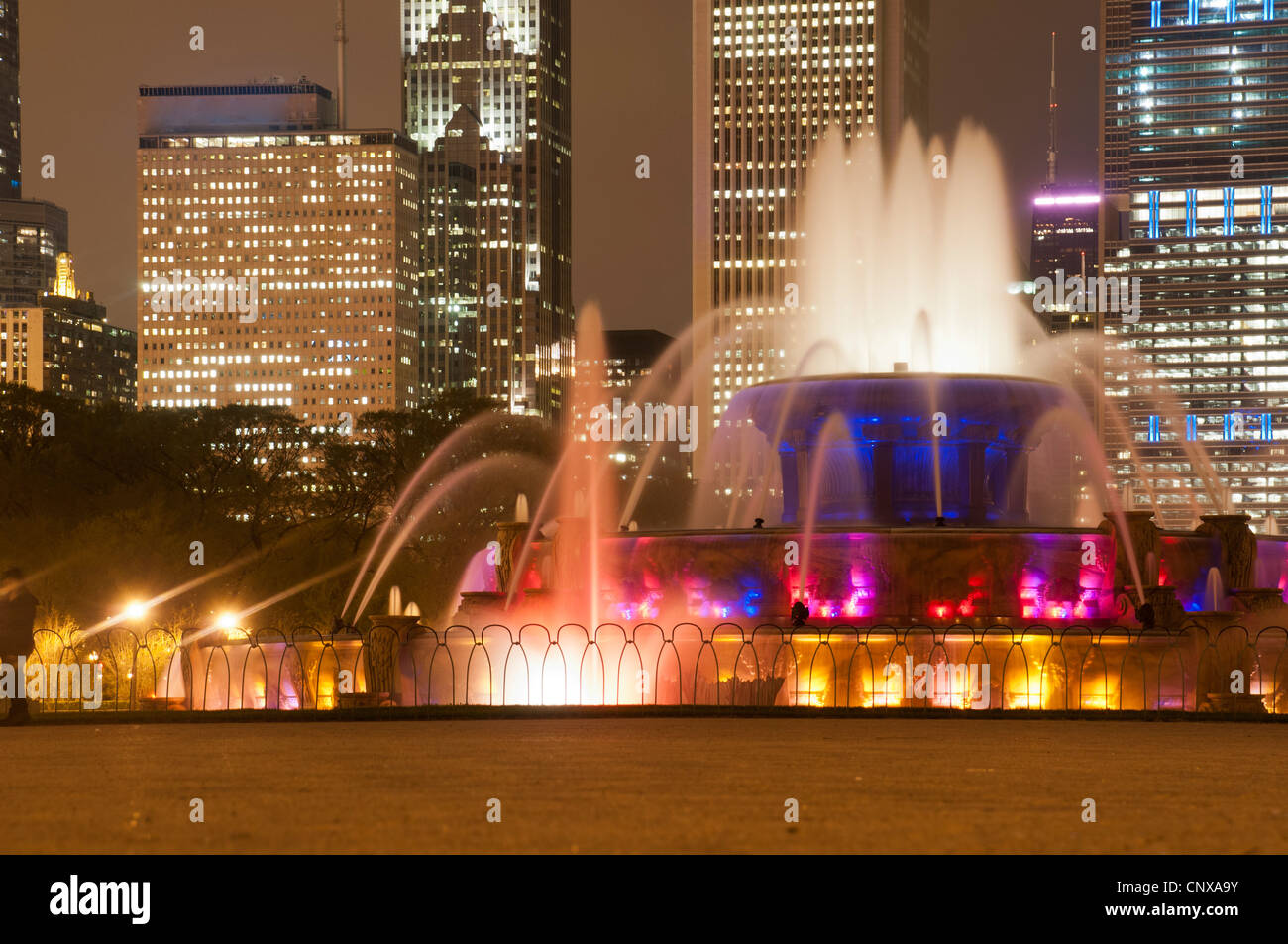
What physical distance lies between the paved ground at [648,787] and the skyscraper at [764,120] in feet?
467

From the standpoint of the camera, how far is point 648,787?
12.9 metres

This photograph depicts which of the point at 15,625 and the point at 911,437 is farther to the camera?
the point at 911,437

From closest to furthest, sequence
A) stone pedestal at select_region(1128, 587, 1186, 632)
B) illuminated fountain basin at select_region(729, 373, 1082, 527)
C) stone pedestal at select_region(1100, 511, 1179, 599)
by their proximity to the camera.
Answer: stone pedestal at select_region(1128, 587, 1186, 632)
stone pedestal at select_region(1100, 511, 1179, 599)
illuminated fountain basin at select_region(729, 373, 1082, 527)

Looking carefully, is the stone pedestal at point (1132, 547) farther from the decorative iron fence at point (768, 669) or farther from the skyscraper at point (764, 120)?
the skyscraper at point (764, 120)

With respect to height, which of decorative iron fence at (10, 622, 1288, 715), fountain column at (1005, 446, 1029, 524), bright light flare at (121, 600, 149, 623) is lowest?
bright light flare at (121, 600, 149, 623)

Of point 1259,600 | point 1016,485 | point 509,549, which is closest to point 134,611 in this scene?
point 509,549

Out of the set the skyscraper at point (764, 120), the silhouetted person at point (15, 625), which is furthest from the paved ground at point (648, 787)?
the skyscraper at point (764, 120)

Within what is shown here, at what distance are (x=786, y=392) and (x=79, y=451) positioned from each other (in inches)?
1713

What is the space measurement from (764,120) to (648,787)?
15221 centimetres

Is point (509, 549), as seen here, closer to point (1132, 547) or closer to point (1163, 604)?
point (1132, 547)

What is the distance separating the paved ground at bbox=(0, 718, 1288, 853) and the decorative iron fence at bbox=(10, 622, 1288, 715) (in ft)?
12.0

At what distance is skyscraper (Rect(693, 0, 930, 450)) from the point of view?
159875 millimetres

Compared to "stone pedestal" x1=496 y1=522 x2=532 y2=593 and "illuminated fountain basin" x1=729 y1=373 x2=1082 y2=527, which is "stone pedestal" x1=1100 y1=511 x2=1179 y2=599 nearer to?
"illuminated fountain basin" x1=729 y1=373 x2=1082 y2=527

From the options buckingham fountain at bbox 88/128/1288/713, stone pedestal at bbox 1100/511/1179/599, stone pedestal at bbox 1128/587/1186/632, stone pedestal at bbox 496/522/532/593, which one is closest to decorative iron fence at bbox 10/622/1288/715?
buckingham fountain at bbox 88/128/1288/713
